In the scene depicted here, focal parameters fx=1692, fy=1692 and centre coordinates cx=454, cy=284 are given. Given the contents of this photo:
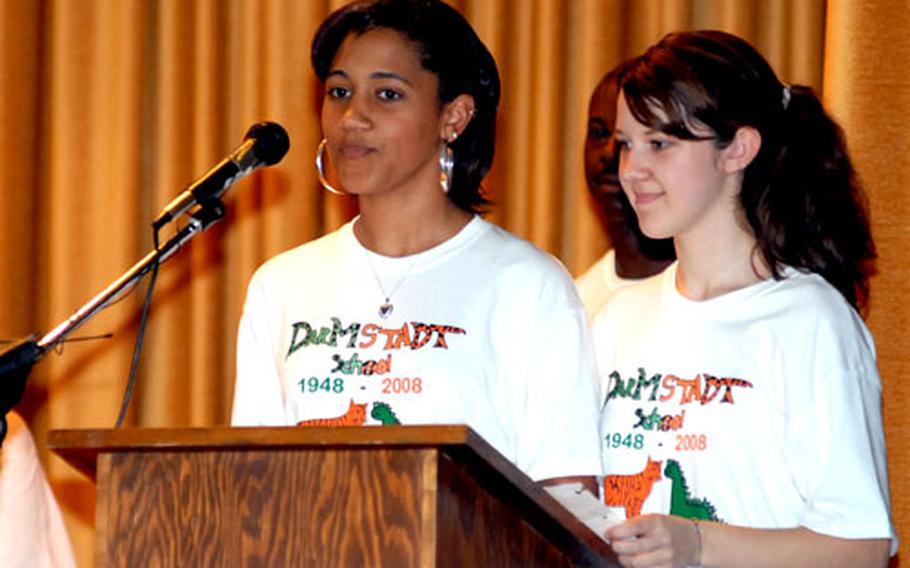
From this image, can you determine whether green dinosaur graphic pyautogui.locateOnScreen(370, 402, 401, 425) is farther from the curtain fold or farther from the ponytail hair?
the curtain fold

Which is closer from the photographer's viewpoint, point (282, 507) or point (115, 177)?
point (282, 507)

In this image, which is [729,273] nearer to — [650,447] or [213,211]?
[650,447]

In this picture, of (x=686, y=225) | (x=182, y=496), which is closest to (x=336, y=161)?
(x=686, y=225)

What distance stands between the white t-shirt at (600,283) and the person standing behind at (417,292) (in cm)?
41

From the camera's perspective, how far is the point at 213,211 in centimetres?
247

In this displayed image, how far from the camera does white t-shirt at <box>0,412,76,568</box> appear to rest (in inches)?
116

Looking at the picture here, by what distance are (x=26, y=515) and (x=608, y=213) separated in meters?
1.27

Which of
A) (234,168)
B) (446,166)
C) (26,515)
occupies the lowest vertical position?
(26,515)

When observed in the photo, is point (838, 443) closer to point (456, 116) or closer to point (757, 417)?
point (757, 417)

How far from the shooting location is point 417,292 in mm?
2846

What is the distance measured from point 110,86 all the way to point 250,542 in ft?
7.56

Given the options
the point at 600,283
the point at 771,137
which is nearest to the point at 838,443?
the point at 771,137

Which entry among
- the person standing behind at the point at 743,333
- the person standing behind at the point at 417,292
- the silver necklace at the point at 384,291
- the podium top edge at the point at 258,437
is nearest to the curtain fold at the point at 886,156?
the person standing behind at the point at 743,333

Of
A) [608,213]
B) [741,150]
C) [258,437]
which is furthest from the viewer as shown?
[608,213]
